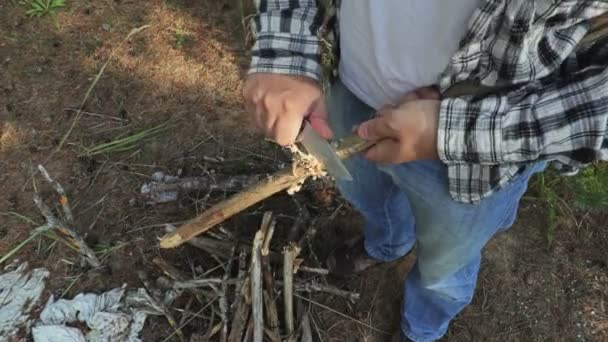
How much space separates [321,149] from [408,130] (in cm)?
24

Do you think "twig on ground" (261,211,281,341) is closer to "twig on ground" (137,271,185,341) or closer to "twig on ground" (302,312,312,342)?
"twig on ground" (302,312,312,342)

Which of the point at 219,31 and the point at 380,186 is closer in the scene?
the point at 380,186

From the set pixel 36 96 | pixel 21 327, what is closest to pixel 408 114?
pixel 21 327

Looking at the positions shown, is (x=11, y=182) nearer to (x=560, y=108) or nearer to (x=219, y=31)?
(x=219, y=31)

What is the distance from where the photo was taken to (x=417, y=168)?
1121 millimetres

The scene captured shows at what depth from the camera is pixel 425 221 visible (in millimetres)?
1219

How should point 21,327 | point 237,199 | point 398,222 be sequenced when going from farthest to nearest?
1. point 21,327
2. point 398,222
3. point 237,199

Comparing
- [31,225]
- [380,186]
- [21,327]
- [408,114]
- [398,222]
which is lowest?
[21,327]

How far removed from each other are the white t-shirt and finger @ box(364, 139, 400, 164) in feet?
0.46

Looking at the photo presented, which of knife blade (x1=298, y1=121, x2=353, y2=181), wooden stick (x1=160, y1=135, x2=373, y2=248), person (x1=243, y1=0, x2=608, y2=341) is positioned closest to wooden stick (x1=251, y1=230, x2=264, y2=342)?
wooden stick (x1=160, y1=135, x2=373, y2=248)

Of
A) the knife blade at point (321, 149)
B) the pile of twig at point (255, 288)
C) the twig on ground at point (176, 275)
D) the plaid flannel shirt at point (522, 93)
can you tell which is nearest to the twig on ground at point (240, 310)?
the pile of twig at point (255, 288)

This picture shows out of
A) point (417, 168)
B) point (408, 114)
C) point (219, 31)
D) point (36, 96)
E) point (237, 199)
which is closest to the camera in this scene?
point (408, 114)

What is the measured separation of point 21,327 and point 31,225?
0.42 meters

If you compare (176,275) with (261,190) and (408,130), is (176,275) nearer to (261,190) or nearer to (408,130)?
(261,190)
